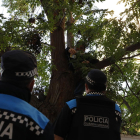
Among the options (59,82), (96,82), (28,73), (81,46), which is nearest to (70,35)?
(81,46)

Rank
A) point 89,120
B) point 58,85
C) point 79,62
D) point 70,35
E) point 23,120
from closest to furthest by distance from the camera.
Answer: point 23,120 → point 89,120 → point 79,62 → point 58,85 → point 70,35

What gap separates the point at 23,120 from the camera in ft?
3.70

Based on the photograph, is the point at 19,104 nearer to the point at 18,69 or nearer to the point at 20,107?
the point at 20,107

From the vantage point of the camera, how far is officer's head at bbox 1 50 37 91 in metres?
1.26

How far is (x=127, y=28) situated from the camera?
15.6 feet

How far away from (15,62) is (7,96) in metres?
0.21

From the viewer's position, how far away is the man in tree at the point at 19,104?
43.3 inches

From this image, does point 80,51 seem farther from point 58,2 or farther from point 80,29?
point 58,2

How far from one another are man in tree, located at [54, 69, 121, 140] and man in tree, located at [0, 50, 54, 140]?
0.86 meters

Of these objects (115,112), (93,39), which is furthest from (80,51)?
(115,112)

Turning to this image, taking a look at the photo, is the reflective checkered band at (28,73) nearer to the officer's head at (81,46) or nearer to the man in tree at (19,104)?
the man in tree at (19,104)

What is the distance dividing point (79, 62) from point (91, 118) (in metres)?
3.69

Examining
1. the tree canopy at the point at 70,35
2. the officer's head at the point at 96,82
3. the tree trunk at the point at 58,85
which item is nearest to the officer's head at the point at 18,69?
the officer's head at the point at 96,82

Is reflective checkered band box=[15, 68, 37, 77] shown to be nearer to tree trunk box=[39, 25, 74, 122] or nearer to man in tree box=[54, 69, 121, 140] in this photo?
man in tree box=[54, 69, 121, 140]
